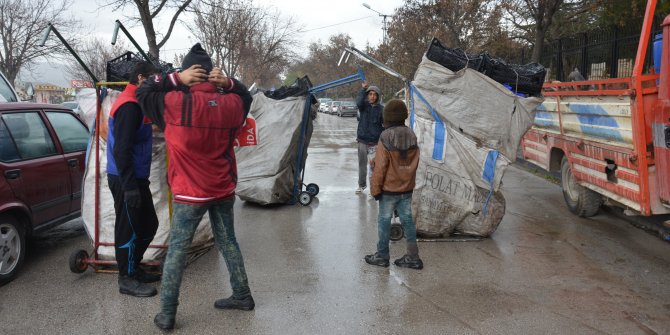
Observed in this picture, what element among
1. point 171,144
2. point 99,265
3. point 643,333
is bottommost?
point 643,333

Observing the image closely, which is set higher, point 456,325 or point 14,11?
point 14,11

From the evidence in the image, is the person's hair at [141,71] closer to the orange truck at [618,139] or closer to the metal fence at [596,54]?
the orange truck at [618,139]

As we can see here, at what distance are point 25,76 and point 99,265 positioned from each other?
34566 millimetres

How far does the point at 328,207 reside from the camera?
780 centimetres

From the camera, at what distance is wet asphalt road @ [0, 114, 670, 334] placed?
3844 mm

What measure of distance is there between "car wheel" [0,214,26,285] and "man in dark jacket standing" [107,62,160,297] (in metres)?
1.00

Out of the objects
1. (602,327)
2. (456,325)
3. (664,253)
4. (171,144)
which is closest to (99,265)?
(171,144)

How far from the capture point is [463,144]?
19.3 feet

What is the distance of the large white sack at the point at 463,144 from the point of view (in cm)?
583

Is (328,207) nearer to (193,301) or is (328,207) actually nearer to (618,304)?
(193,301)

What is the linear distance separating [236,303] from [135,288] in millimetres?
934

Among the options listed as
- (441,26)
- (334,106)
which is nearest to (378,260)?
(441,26)

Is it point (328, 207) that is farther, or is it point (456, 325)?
point (328, 207)

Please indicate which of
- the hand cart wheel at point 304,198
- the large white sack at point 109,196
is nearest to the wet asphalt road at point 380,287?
the large white sack at point 109,196
